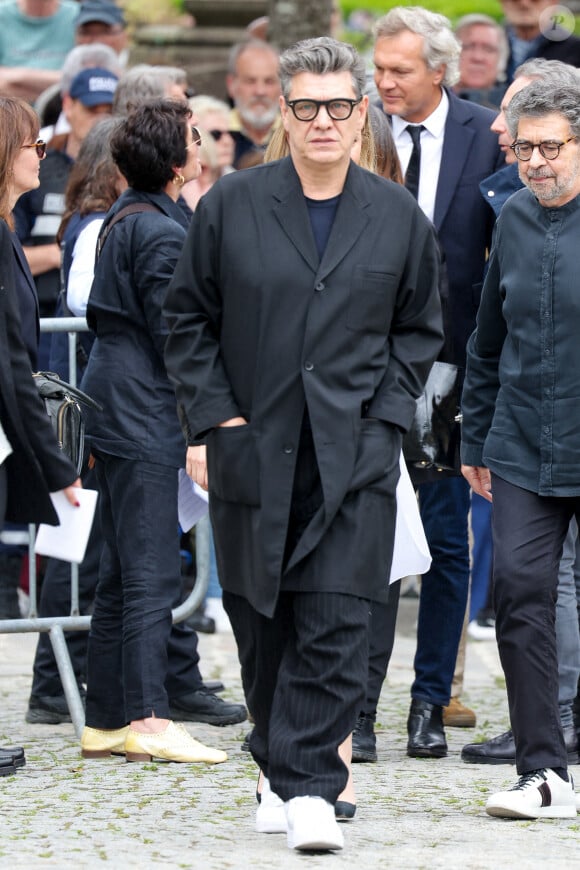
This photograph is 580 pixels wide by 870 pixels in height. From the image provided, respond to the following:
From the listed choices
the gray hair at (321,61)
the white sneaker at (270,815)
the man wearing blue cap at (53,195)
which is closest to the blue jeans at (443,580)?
the white sneaker at (270,815)

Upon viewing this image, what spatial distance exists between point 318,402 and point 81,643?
268 centimetres

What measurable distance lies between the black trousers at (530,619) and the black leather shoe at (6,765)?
5.46ft

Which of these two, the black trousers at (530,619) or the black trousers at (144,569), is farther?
the black trousers at (144,569)

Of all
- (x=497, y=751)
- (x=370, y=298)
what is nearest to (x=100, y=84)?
(x=497, y=751)

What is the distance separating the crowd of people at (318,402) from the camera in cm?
464

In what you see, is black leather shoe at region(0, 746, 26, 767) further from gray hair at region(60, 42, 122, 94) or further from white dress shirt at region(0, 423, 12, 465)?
gray hair at region(60, 42, 122, 94)

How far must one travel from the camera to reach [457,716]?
6.87 metres

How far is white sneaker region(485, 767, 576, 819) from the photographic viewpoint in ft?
16.5

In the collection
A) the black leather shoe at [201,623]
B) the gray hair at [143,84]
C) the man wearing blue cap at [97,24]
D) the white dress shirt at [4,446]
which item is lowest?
the black leather shoe at [201,623]

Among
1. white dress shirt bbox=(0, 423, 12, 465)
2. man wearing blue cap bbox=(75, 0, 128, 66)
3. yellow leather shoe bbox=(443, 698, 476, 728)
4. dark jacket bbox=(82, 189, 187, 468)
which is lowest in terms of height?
yellow leather shoe bbox=(443, 698, 476, 728)

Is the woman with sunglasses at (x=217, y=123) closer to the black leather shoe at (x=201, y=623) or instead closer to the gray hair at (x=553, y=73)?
the black leather shoe at (x=201, y=623)

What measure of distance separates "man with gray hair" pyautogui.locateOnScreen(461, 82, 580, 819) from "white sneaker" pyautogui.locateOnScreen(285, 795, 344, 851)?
69cm

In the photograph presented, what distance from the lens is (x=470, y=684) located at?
7895mm

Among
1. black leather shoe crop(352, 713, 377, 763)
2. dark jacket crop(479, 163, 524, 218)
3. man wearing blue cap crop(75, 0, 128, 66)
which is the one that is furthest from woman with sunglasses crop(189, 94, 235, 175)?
black leather shoe crop(352, 713, 377, 763)
